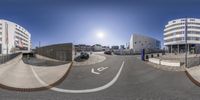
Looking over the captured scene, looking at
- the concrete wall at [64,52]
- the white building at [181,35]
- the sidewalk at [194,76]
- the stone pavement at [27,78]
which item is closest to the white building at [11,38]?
the concrete wall at [64,52]

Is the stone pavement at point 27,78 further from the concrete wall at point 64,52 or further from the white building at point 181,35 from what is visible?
the white building at point 181,35

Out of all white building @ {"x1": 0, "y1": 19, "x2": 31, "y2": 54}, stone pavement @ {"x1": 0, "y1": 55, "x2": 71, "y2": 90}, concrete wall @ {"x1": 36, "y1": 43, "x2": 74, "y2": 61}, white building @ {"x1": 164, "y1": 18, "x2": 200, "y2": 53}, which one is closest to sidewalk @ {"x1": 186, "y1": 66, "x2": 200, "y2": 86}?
stone pavement @ {"x1": 0, "y1": 55, "x2": 71, "y2": 90}

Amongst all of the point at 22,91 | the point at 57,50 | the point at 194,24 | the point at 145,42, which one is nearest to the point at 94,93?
the point at 22,91

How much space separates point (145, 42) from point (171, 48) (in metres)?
16.5

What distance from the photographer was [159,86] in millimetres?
9156

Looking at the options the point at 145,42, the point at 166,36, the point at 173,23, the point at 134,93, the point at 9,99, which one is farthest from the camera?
the point at 166,36

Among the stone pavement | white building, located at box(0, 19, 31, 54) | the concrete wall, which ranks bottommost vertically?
the stone pavement

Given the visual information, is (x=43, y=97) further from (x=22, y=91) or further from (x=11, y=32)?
(x=11, y=32)

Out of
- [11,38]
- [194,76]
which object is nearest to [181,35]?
[194,76]

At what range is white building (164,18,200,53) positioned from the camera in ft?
250

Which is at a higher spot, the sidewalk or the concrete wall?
the concrete wall

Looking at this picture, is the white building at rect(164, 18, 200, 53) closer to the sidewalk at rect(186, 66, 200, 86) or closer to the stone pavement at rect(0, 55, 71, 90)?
the sidewalk at rect(186, 66, 200, 86)

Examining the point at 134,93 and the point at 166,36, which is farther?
the point at 166,36

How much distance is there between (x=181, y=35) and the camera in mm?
79312
